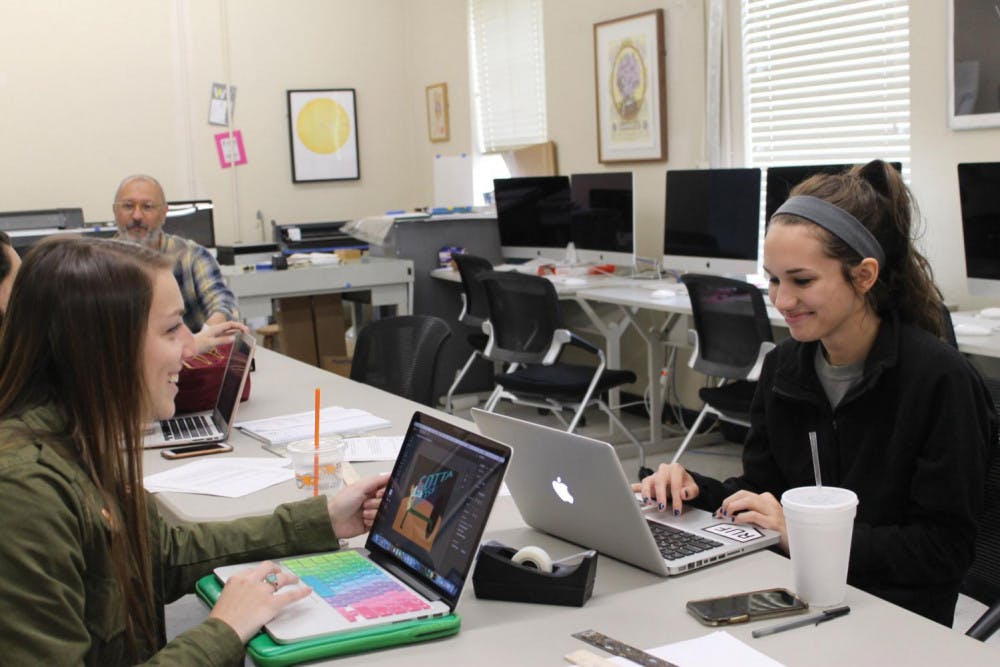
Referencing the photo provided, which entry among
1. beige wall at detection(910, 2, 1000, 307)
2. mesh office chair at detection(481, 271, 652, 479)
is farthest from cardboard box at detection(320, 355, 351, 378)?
beige wall at detection(910, 2, 1000, 307)

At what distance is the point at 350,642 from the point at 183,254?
2.90 metres

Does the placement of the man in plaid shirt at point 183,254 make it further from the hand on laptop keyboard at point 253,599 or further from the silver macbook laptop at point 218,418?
the hand on laptop keyboard at point 253,599

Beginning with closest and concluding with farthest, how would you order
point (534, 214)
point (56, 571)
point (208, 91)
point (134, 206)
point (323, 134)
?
point (56, 571), point (134, 206), point (534, 214), point (208, 91), point (323, 134)

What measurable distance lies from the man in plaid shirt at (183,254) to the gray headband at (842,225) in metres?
2.43

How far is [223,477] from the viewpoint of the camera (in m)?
2.34

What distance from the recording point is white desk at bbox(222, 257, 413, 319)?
5.78 m

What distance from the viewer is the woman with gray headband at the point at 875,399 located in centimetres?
169

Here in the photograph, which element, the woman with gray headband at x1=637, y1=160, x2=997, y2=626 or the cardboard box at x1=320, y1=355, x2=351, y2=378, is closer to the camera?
the woman with gray headband at x1=637, y1=160, x2=997, y2=626

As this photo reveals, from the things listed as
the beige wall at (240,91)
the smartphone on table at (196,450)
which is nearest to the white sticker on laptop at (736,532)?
the smartphone on table at (196,450)

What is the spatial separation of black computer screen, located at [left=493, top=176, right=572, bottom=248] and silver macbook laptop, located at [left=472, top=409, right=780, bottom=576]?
439 cm

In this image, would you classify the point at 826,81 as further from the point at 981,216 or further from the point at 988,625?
the point at 988,625

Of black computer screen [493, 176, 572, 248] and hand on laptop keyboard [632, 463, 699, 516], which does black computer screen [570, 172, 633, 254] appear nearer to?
black computer screen [493, 176, 572, 248]

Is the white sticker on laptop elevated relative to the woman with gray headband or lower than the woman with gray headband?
lower

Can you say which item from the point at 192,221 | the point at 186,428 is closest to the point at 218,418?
the point at 186,428
